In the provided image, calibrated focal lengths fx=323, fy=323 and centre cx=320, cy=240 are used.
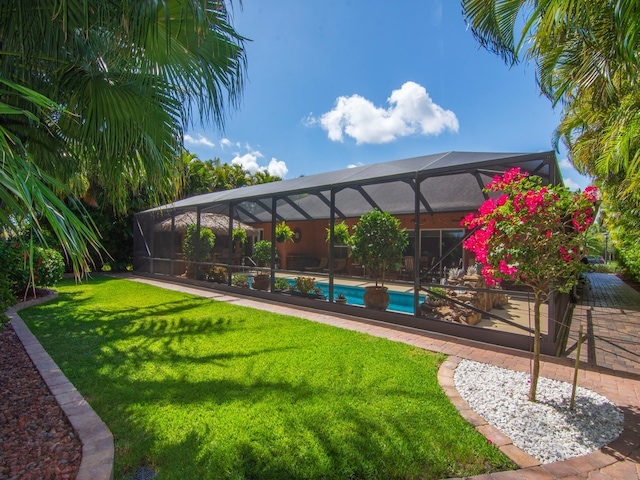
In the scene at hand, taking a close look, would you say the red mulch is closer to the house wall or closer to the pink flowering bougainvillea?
the pink flowering bougainvillea

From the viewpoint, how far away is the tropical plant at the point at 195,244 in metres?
12.1

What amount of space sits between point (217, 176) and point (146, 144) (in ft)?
79.1

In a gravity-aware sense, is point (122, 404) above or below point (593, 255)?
below

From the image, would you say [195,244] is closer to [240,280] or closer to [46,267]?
[240,280]

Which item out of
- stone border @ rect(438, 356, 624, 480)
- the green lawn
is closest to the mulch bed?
the green lawn

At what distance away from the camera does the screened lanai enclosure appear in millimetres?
5934

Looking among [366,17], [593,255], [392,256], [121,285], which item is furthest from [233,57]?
[121,285]

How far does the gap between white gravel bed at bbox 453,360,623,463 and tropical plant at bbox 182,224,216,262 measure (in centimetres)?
1000

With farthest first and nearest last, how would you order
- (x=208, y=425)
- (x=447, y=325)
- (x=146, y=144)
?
1. (x=447, y=325)
2. (x=146, y=144)
3. (x=208, y=425)

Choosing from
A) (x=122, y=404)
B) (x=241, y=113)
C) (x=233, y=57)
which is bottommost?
(x=122, y=404)

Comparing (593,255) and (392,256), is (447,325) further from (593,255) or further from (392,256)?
(593,255)

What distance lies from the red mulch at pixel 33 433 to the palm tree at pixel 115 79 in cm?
207

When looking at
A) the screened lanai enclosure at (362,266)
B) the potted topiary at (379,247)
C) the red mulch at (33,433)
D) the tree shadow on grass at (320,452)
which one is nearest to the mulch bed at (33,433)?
the red mulch at (33,433)

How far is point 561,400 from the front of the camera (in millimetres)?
3631
